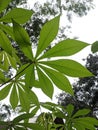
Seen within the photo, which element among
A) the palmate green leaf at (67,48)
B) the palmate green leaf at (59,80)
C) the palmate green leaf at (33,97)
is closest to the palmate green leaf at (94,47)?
the palmate green leaf at (67,48)

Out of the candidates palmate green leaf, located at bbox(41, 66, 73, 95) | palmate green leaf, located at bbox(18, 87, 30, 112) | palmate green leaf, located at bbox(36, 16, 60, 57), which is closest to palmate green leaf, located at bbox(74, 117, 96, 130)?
palmate green leaf, located at bbox(18, 87, 30, 112)

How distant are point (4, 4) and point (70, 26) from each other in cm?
854

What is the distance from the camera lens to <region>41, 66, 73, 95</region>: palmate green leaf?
914mm

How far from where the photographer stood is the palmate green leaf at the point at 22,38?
32.3 inches

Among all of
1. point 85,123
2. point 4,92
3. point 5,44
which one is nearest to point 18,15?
point 5,44

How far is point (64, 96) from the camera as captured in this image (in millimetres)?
18438

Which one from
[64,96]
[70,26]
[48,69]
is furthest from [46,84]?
[64,96]

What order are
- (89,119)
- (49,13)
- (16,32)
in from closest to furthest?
1. (16,32)
2. (89,119)
3. (49,13)

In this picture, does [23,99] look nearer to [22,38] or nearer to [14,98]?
[14,98]

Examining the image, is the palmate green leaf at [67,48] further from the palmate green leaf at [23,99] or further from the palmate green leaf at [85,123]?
the palmate green leaf at [85,123]

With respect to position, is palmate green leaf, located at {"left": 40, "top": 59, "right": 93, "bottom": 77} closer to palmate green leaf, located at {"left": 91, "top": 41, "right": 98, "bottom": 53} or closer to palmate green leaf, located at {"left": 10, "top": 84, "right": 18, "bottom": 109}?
palmate green leaf, located at {"left": 91, "top": 41, "right": 98, "bottom": 53}

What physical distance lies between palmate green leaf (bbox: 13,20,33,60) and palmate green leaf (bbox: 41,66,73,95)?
76mm

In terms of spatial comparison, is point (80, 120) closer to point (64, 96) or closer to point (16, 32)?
point (16, 32)

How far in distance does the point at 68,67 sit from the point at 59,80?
54 millimetres
